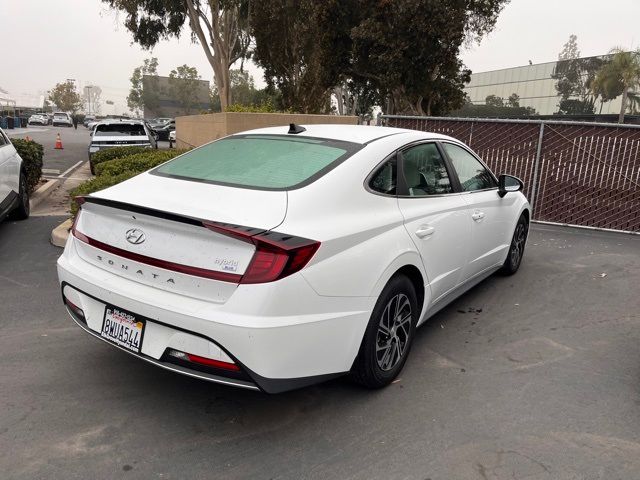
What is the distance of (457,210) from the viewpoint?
4090mm

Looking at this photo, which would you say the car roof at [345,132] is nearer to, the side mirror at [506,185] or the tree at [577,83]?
the side mirror at [506,185]

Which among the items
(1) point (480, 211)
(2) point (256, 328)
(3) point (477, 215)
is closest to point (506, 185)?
(1) point (480, 211)

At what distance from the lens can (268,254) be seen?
2.50m

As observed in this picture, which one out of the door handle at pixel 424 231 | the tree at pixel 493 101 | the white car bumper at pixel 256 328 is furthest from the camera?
the tree at pixel 493 101

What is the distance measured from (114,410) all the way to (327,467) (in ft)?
4.30

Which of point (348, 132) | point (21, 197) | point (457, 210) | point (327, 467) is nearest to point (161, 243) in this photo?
point (327, 467)

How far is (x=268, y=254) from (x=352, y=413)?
3.97ft

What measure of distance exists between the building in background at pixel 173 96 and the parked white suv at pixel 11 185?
8870cm

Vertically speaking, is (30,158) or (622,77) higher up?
(622,77)

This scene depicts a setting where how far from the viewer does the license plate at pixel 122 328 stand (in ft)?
9.09

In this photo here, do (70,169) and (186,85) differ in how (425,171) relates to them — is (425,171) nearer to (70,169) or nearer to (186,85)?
(70,169)

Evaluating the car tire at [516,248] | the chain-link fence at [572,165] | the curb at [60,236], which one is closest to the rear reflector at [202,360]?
the car tire at [516,248]

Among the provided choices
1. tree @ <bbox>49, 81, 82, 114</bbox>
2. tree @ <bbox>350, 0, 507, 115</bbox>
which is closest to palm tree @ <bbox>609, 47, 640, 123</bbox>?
tree @ <bbox>350, 0, 507, 115</bbox>

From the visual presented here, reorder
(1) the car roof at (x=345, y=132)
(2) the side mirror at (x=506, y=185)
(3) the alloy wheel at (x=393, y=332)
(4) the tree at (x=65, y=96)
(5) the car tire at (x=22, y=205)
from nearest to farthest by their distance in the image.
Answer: (3) the alloy wheel at (x=393, y=332) → (1) the car roof at (x=345, y=132) → (2) the side mirror at (x=506, y=185) → (5) the car tire at (x=22, y=205) → (4) the tree at (x=65, y=96)
